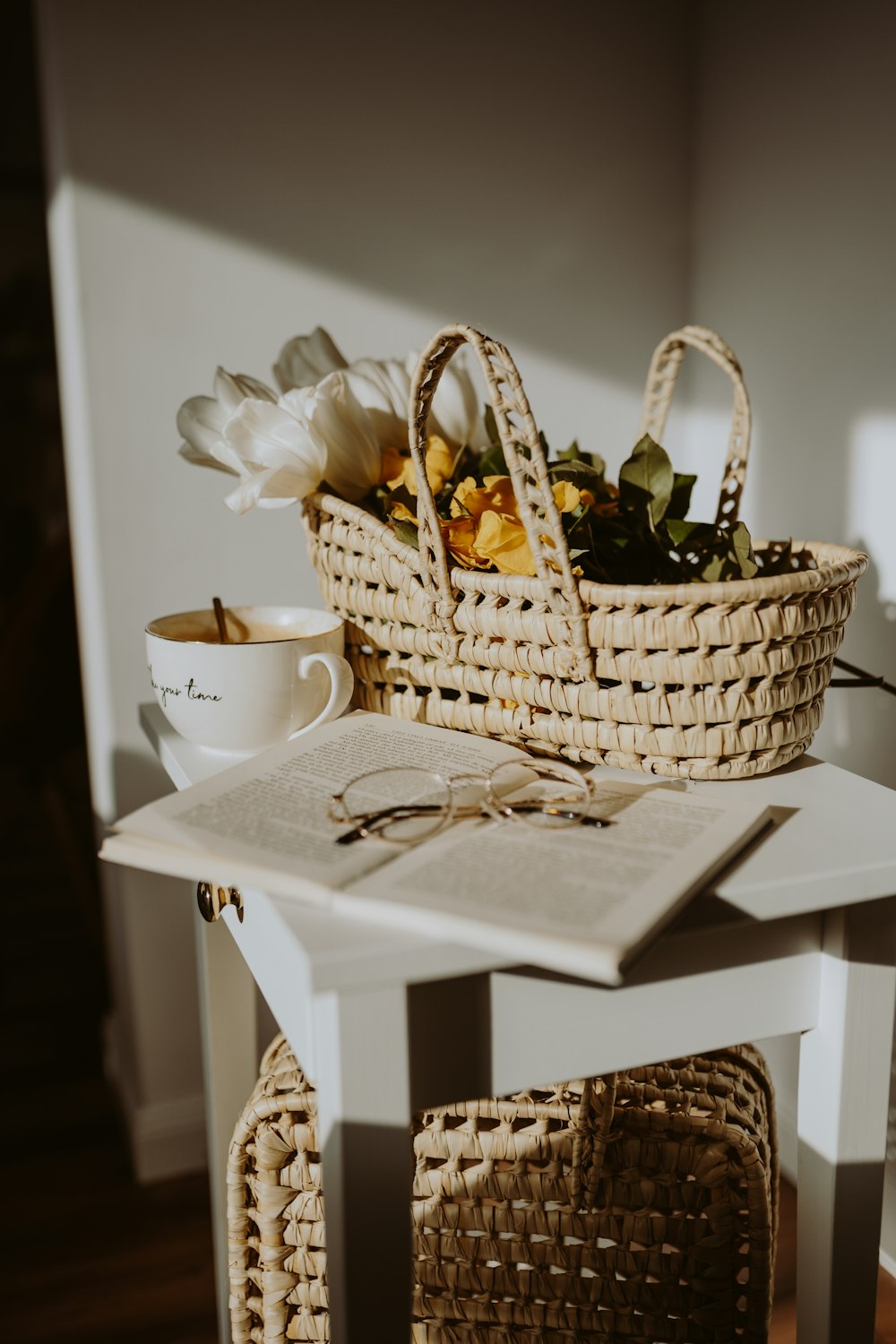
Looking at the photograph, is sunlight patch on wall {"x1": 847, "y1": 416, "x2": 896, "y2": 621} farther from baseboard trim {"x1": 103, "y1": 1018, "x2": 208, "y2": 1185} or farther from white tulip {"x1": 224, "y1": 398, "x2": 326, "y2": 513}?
baseboard trim {"x1": 103, "y1": 1018, "x2": 208, "y2": 1185}

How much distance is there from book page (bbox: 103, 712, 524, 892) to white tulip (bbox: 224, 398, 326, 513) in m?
0.18

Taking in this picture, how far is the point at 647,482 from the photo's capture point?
0.75 meters

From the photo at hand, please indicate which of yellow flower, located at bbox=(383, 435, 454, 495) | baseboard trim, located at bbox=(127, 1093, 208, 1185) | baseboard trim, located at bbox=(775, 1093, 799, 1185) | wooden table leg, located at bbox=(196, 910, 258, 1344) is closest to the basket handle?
yellow flower, located at bbox=(383, 435, 454, 495)

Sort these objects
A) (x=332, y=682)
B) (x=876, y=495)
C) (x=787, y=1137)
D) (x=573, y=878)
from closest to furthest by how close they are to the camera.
A: 1. (x=573, y=878)
2. (x=332, y=682)
3. (x=876, y=495)
4. (x=787, y=1137)

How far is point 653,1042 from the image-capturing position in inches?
22.5

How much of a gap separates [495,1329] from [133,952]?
66 centimetres

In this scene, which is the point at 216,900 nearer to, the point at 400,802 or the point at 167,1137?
the point at 400,802

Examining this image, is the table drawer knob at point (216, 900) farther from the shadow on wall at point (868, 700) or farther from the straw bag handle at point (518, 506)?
the shadow on wall at point (868, 700)

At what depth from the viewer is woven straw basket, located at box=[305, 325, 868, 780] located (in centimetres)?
62

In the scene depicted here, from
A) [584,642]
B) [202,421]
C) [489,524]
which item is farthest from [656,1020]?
[202,421]

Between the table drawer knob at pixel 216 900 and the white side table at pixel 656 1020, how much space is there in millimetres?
21

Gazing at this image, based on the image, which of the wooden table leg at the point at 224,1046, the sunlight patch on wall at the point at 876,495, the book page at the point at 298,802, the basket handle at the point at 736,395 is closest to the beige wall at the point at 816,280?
the sunlight patch on wall at the point at 876,495

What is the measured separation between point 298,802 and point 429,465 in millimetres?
327

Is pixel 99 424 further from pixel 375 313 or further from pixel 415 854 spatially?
pixel 415 854
